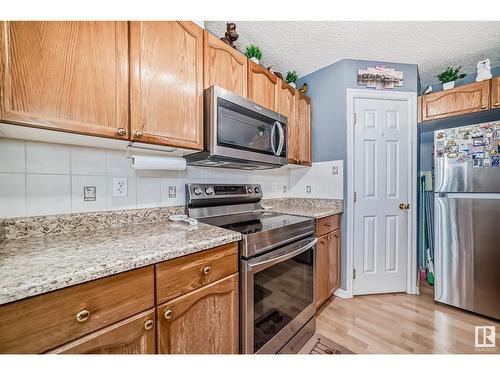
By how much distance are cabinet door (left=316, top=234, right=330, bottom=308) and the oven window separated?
21 centimetres

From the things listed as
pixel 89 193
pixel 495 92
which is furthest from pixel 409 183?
pixel 89 193

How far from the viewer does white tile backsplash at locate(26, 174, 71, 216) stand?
37.2 inches

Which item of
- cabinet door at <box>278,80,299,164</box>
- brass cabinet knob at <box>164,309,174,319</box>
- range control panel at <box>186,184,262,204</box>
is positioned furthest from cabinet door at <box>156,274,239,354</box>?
cabinet door at <box>278,80,299,164</box>

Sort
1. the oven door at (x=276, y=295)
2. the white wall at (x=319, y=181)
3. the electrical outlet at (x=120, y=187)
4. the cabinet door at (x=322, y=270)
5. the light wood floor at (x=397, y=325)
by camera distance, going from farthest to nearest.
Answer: the white wall at (x=319, y=181), the cabinet door at (x=322, y=270), the light wood floor at (x=397, y=325), the electrical outlet at (x=120, y=187), the oven door at (x=276, y=295)

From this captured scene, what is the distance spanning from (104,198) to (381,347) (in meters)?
2.02

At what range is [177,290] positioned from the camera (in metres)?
0.80

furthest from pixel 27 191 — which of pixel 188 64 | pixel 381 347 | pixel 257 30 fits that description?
pixel 381 347

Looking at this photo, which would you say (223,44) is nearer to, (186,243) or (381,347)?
(186,243)

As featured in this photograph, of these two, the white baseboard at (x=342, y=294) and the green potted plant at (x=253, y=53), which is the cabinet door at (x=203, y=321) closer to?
the white baseboard at (x=342, y=294)

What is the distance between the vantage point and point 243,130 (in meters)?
1.36

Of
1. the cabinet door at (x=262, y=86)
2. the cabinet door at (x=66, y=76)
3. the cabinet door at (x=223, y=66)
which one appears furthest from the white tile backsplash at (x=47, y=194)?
the cabinet door at (x=262, y=86)

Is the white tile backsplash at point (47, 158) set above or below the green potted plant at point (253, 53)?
below

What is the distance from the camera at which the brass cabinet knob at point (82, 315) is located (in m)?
0.59

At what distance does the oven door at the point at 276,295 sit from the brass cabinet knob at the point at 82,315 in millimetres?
624
